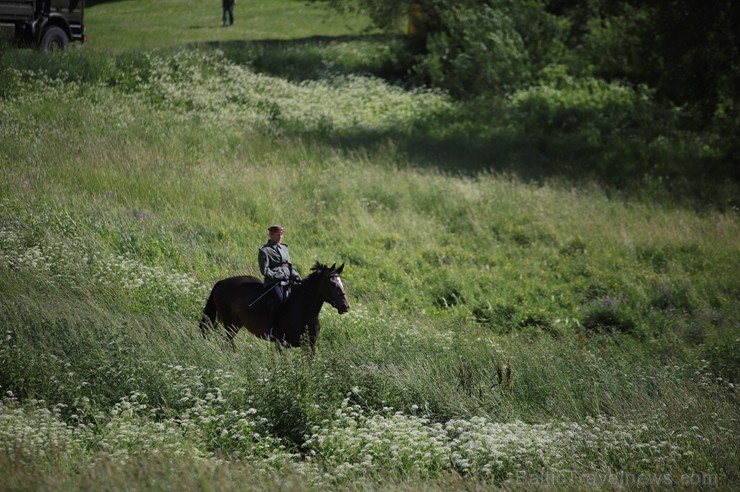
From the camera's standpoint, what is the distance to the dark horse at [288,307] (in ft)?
33.6

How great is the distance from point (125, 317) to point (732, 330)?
32.8 ft

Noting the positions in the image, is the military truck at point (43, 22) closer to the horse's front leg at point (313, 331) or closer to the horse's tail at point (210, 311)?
the horse's tail at point (210, 311)

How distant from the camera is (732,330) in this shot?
1397 centimetres

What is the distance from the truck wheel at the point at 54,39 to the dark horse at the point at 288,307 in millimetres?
20704

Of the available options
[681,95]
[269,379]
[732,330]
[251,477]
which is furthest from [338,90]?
[251,477]

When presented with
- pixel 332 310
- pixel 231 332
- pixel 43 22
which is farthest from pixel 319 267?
pixel 43 22

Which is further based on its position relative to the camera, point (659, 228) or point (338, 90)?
point (338, 90)

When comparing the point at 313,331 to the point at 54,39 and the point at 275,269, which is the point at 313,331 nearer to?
the point at 275,269

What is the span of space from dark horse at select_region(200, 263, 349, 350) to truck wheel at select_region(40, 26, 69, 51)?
20.7m

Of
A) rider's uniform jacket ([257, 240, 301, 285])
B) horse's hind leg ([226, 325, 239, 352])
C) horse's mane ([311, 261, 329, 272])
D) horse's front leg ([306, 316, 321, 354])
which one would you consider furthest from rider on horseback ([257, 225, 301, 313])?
horse's hind leg ([226, 325, 239, 352])

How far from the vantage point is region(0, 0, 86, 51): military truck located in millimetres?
27125

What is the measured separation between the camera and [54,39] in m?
29.2

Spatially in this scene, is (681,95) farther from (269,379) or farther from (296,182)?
(269,379)

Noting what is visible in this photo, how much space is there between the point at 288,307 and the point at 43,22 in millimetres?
22494
